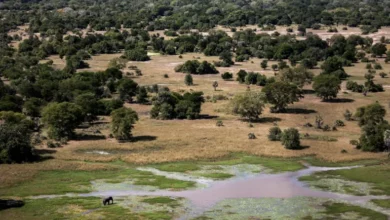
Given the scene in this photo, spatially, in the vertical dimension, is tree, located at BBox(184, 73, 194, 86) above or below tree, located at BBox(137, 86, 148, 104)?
above

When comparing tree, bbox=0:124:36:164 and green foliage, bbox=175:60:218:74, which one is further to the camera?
green foliage, bbox=175:60:218:74

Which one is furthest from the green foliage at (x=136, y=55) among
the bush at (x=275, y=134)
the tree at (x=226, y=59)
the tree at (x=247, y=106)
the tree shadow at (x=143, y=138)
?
the bush at (x=275, y=134)

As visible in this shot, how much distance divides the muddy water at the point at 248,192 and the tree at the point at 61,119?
24.6 m

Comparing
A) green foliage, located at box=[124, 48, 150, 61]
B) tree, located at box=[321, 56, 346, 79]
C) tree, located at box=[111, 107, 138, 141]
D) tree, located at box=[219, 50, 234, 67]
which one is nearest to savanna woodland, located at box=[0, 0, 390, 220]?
tree, located at box=[111, 107, 138, 141]

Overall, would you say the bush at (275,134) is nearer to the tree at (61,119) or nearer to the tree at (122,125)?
the tree at (122,125)

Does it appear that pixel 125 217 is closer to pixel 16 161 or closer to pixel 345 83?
pixel 16 161

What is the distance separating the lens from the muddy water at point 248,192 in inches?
2395

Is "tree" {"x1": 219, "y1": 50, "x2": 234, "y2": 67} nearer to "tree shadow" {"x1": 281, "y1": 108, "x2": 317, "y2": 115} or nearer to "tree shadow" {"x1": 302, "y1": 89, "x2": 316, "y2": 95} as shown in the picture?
"tree shadow" {"x1": 302, "y1": 89, "x2": 316, "y2": 95}

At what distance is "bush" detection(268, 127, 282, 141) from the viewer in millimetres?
85688

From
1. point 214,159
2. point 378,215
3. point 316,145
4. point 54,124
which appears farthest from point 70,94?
point 378,215

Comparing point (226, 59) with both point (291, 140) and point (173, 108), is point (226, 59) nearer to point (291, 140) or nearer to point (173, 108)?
point (173, 108)

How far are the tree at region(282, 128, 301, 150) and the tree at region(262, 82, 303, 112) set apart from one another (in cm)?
2136

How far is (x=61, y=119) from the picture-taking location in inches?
3366

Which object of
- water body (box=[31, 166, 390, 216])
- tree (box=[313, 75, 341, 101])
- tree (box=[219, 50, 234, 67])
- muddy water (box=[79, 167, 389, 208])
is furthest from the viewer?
tree (box=[219, 50, 234, 67])
